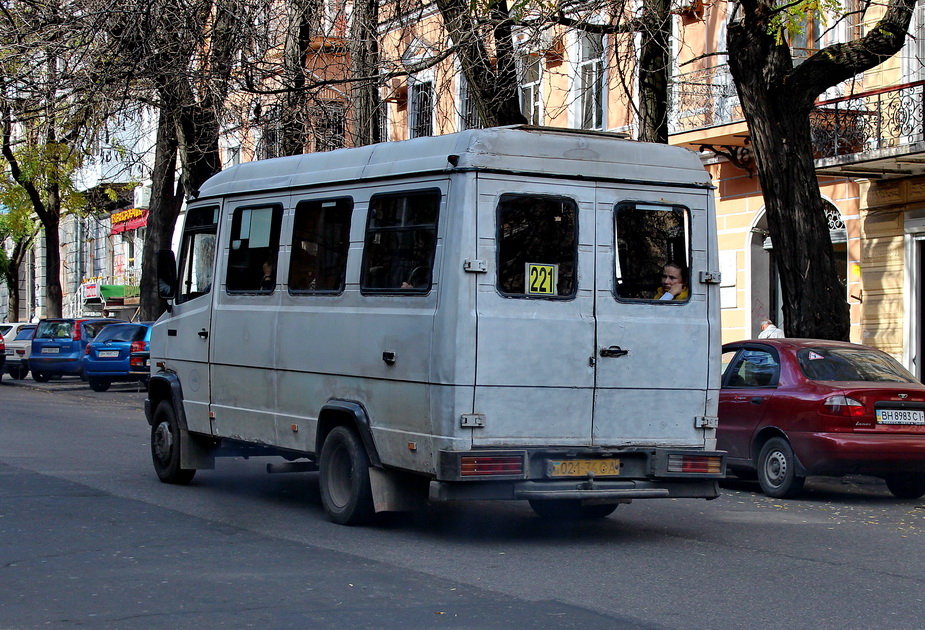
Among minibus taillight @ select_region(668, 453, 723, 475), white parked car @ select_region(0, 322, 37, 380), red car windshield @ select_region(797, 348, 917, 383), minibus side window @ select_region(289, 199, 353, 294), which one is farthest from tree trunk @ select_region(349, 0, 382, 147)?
white parked car @ select_region(0, 322, 37, 380)

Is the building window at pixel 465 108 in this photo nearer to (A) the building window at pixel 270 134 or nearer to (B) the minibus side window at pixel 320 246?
(A) the building window at pixel 270 134

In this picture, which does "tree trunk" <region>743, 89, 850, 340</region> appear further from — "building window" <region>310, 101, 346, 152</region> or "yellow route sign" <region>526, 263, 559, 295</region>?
"building window" <region>310, 101, 346, 152</region>

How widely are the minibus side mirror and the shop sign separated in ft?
118

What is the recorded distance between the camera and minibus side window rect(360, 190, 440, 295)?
909 cm

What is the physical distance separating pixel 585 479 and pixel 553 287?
51.2 inches

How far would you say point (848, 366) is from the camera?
12.5 meters

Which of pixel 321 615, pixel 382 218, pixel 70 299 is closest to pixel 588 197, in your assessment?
pixel 382 218

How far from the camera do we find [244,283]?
11109 millimetres

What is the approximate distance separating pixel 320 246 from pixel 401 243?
1.04 meters

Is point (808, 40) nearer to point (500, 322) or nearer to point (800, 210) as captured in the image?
point (800, 210)

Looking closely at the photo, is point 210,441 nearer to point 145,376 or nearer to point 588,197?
point 588,197

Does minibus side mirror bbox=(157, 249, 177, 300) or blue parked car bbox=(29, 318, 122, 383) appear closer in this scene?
minibus side mirror bbox=(157, 249, 177, 300)

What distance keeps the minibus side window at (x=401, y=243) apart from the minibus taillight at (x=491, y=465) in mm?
1184

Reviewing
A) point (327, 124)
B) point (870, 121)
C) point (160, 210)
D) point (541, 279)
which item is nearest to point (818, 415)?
point (541, 279)
